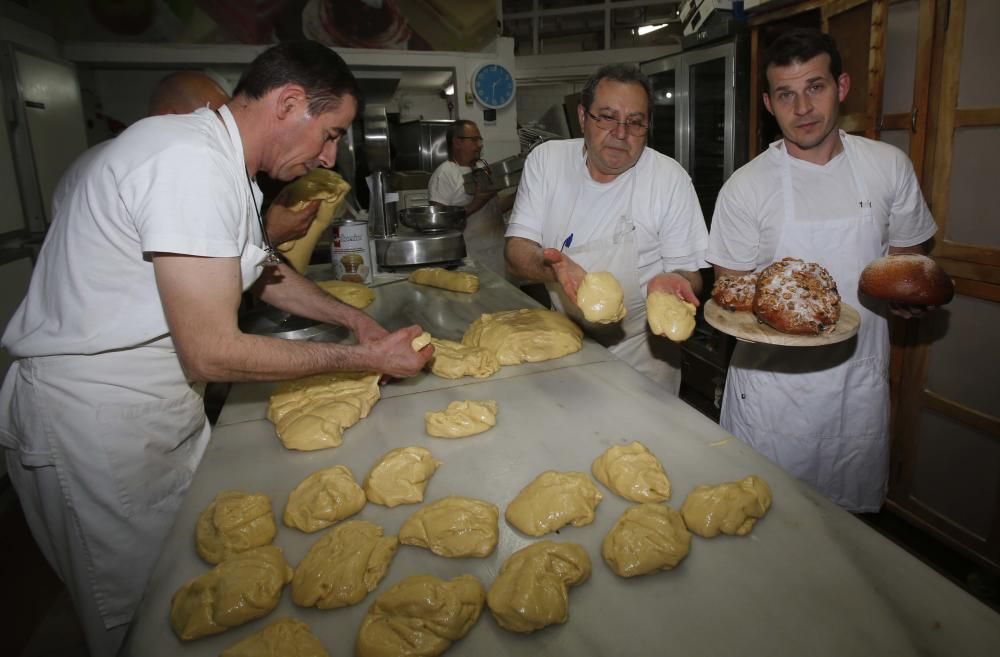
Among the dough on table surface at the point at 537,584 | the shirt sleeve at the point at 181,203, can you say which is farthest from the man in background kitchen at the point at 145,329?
Result: the dough on table surface at the point at 537,584

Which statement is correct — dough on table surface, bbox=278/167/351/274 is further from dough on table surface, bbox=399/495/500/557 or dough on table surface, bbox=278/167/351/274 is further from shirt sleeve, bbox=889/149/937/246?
shirt sleeve, bbox=889/149/937/246

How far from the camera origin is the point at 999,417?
2404 mm

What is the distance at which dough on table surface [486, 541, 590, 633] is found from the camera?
96 cm

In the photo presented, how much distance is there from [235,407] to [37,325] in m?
0.56

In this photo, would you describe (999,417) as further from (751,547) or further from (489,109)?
(489,109)

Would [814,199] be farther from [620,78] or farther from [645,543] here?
[645,543]

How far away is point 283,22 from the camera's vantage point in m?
5.88

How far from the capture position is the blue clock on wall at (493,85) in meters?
6.36

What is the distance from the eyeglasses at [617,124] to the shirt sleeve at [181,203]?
1496 mm

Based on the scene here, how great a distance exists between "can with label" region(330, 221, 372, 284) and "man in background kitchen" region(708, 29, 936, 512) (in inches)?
74.4

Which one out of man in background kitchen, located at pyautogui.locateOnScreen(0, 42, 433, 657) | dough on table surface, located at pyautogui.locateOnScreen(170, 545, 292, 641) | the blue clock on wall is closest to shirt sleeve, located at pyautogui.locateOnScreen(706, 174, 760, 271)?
man in background kitchen, located at pyautogui.locateOnScreen(0, 42, 433, 657)

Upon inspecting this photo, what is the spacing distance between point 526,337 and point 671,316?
0.53 meters

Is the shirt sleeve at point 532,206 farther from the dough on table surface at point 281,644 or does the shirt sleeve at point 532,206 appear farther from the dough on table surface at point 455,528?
the dough on table surface at point 281,644

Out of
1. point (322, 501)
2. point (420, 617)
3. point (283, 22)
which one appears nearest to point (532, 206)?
point (322, 501)
